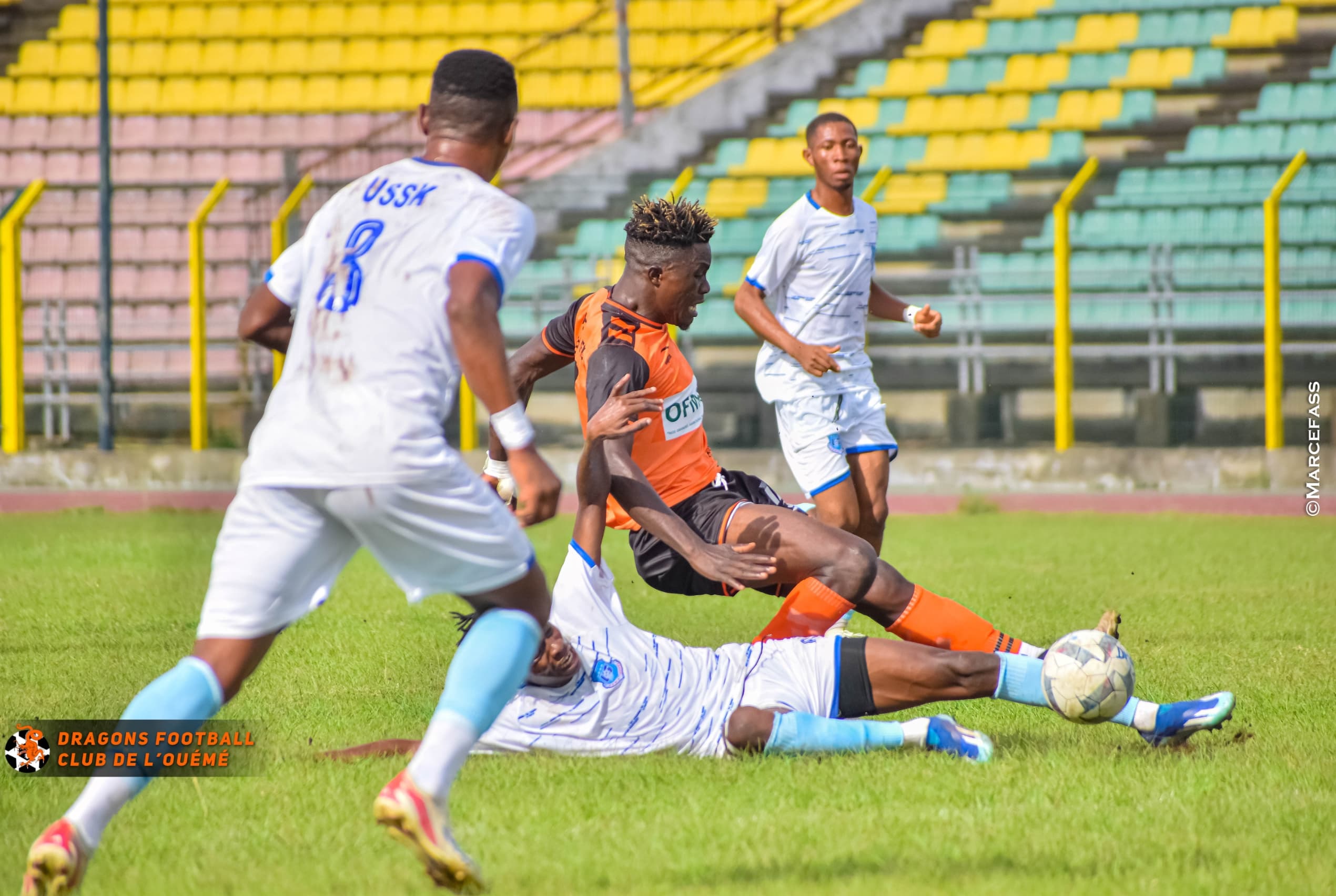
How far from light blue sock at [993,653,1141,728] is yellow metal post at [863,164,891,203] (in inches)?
435

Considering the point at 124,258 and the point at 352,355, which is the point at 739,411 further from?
the point at 352,355

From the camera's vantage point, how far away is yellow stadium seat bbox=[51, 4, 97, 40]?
23703 millimetres

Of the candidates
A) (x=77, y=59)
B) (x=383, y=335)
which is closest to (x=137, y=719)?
(x=383, y=335)

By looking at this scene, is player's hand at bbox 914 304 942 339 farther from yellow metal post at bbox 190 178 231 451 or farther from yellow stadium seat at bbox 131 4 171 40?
yellow stadium seat at bbox 131 4 171 40

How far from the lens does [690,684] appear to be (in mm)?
4969

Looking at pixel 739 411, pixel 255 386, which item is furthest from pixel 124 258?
pixel 739 411

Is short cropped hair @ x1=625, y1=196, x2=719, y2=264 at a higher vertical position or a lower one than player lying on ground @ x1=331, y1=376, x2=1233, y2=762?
higher

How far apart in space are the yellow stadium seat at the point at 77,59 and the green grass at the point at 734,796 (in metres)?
17.0

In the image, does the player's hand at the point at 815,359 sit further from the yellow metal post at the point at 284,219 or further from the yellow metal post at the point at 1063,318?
the yellow metal post at the point at 284,219

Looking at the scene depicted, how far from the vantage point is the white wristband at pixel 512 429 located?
11.8 feet

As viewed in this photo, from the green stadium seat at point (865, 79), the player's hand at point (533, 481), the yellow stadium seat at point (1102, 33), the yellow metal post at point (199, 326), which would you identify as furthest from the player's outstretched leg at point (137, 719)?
the yellow stadium seat at point (1102, 33)

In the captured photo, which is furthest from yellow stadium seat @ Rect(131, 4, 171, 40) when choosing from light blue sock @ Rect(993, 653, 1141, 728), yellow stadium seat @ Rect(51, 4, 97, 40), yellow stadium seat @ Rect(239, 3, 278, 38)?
light blue sock @ Rect(993, 653, 1141, 728)

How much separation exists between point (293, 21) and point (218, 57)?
3.95 feet

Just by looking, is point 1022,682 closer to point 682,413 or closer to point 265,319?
point 682,413
